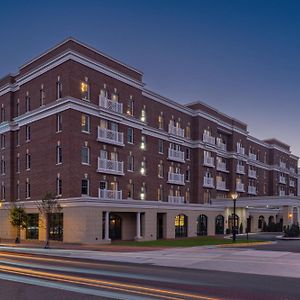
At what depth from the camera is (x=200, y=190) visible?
61.5m

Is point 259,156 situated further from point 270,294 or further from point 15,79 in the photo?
point 270,294

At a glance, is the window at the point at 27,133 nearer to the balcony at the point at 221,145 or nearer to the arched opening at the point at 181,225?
the arched opening at the point at 181,225

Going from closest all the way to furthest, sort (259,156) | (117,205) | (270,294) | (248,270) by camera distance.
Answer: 1. (270,294)
2. (248,270)
3. (117,205)
4. (259,156)

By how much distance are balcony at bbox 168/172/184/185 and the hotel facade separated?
253 mm

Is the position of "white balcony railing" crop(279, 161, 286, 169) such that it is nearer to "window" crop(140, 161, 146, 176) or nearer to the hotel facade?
the hotel facade

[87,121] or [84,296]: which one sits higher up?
[87,121]

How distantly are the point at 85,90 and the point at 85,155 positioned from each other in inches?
254

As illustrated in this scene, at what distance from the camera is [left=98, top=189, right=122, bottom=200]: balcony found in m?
42.2

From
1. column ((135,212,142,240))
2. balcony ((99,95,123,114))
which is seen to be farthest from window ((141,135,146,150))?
column ((135,212,142,240))

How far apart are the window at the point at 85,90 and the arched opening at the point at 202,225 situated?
2524 cm

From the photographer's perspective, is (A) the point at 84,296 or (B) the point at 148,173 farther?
(B) the point at 148,173

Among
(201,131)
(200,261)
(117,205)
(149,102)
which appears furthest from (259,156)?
(200,261)

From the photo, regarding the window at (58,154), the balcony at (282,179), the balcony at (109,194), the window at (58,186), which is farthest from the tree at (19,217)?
the balcony at (282,179)

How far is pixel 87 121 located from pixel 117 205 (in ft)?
28.9
